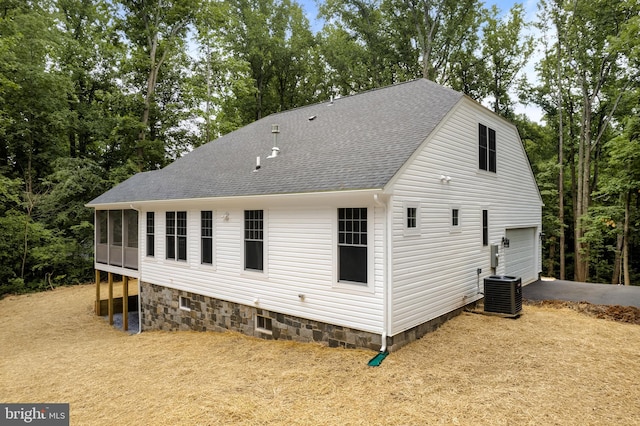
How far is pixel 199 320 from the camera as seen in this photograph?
10211mm

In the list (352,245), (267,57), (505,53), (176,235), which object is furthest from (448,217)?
(267,57)

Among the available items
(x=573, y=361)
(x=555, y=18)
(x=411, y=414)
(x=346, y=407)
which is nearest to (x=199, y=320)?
(x=346, y=407)

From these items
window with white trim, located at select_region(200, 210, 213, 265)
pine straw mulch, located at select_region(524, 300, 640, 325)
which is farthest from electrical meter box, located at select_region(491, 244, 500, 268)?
window with white trim, located at select_region(200, 210, 213, 265)

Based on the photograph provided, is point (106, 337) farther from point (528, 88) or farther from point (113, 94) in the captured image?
point (528, 88)

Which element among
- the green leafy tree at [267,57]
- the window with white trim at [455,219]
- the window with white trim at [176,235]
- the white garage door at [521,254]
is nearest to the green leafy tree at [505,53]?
the green leafy tree at [267,57]

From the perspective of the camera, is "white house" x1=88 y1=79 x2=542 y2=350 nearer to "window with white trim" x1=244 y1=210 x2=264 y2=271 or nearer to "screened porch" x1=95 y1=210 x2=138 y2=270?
"window with white trim" x1=244 y1=210 x2=264 y2=271

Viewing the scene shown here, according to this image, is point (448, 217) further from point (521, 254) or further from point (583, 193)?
point (583, 193)

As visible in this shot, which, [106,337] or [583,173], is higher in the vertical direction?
[583,173]

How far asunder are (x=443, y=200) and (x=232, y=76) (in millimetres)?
22293

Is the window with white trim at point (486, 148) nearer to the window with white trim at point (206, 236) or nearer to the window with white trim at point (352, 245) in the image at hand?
the window with white trim at point (352, 245)

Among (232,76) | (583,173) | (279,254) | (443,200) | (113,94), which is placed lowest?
(279,254)

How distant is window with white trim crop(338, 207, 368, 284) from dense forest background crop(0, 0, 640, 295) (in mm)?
14141

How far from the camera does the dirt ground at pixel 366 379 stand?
14.8 feet

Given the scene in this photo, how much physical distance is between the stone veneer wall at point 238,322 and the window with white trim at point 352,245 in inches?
42.1
